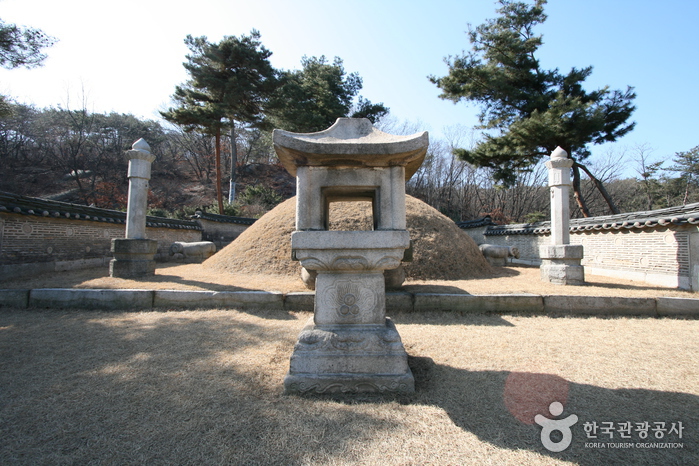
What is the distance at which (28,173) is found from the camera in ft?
74.9

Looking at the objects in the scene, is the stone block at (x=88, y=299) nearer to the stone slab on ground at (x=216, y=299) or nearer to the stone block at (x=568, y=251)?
the stone slab on ground at (x=216, y=299)

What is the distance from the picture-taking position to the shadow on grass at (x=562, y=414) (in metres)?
1.86

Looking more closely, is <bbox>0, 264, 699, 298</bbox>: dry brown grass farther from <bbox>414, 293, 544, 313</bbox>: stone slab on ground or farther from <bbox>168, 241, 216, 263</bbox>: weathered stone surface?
<bbox>168, 241, 216, 263</bbox>: weathered stone surface

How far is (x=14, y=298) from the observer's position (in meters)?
5.04

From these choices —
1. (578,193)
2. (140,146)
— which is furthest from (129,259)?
(578,193)

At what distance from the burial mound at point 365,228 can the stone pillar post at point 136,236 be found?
1.50 m

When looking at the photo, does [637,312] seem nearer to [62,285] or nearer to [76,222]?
[62,285]

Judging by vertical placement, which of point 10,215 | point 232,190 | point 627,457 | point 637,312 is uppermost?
point 232,190

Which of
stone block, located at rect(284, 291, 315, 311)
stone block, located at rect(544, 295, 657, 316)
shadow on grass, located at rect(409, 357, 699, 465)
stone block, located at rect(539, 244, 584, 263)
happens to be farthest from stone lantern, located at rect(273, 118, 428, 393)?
stone block, located at rect(539, 244, 584, 263)

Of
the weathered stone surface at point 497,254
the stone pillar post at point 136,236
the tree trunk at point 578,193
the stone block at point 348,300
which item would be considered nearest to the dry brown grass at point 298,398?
the stone block at point 348,300

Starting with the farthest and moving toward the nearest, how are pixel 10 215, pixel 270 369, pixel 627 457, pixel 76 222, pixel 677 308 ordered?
pixel 76 222, pixel 10 215, pixel 677 308, pixel 270 369, pixel 627 457

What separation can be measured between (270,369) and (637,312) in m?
5.86

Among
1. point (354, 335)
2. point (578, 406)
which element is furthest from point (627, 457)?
point (354, 335)

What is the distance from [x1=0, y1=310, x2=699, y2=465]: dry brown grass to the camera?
5.96 feet
